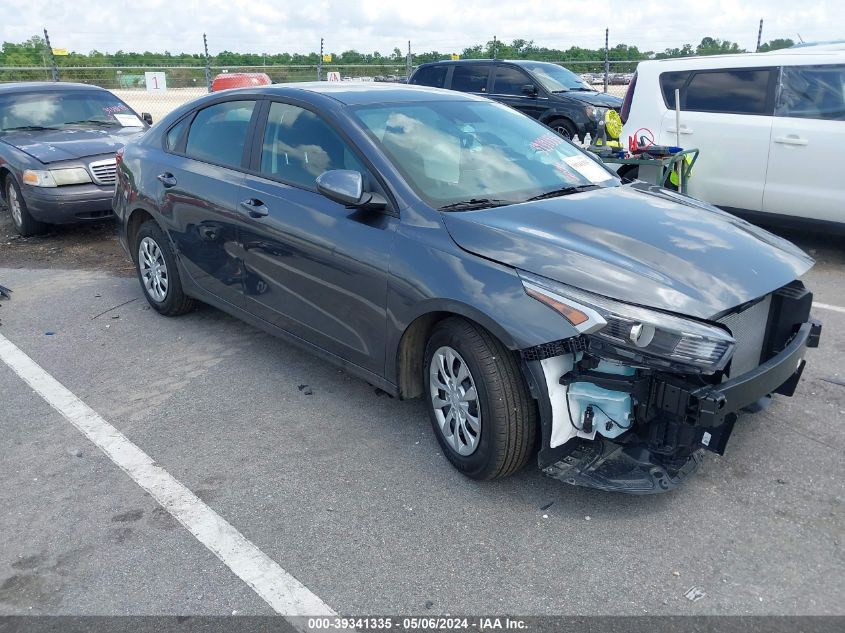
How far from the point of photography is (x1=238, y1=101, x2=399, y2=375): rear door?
3.67 meters

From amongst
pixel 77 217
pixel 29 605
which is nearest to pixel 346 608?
pixel 29 605

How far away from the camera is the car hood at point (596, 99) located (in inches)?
494

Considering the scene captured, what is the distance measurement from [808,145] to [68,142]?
753cm

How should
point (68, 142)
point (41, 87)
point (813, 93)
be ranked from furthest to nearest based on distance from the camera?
point (41, 87) → point (68, 142) → point (813, 93)

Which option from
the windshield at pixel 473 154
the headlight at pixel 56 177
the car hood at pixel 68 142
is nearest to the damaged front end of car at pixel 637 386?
the windshield at pixel 473 154

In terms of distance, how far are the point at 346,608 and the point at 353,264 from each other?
5.39 ft

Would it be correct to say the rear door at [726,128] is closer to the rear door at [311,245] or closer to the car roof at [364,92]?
the car roof at [364,92]

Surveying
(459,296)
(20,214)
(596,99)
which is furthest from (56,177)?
(596,99)

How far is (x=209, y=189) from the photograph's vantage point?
473cm

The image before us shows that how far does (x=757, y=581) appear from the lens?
2752 mm

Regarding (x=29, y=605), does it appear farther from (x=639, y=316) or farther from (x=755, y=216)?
(x=755, y=216)

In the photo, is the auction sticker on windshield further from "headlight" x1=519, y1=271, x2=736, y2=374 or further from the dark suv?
the dark suv

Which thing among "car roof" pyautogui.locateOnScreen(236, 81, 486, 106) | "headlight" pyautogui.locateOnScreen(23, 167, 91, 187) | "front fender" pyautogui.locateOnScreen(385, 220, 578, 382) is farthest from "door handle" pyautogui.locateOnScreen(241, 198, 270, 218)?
"headlight" pyautogui.locateOnScreen(23, 167, 91, 187)

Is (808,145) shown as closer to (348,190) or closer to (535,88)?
(348,190)
